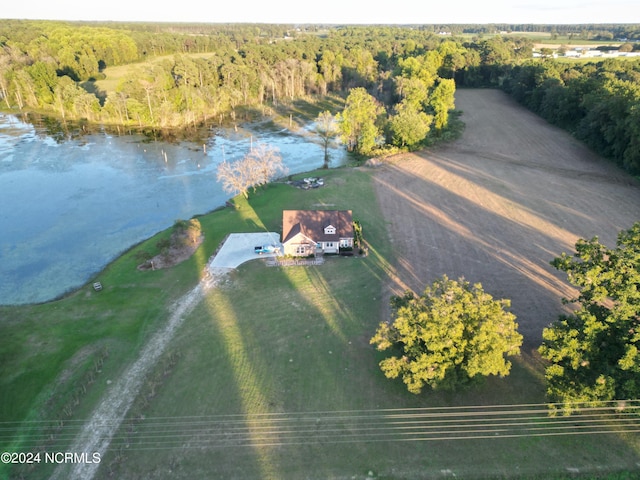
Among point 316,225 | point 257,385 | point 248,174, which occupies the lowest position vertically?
point 257,385

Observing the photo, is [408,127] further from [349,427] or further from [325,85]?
[325,85]

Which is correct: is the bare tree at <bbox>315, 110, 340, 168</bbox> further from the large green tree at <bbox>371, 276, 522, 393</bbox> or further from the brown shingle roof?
the large green tree at <bbox>371, 276, 522, 393</bbox>

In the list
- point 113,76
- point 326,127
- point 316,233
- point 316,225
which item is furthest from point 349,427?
point 113,76

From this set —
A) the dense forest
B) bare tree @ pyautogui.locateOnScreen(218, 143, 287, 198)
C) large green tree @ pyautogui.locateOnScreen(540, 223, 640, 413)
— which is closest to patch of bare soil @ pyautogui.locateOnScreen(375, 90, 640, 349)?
large green tree @ pyautogui.locateOnScreen(540, 223, 640, 413)

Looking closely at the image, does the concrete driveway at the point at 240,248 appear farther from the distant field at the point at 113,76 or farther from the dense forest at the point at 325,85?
the distant field at the point at 113,76

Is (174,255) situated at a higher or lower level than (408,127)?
lower
